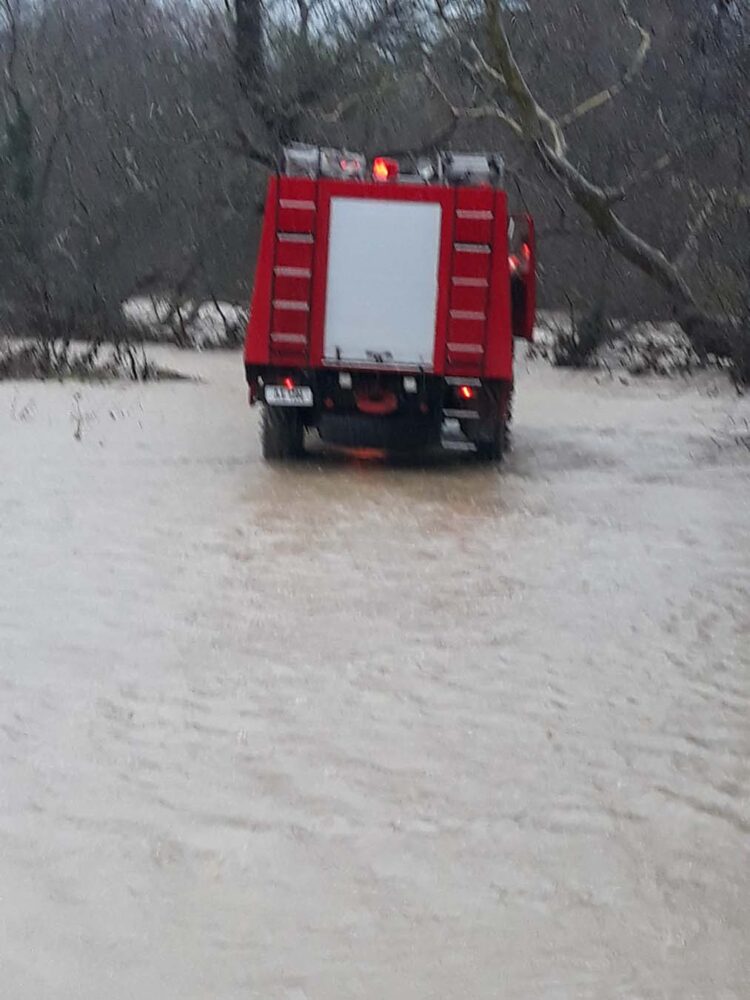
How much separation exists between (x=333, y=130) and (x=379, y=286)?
1769cm

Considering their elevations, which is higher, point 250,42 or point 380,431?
point 250,42

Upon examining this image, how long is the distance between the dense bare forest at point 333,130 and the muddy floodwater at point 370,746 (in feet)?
42.5

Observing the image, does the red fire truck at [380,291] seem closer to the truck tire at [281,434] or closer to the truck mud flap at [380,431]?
the truck mud flap at [380,431]

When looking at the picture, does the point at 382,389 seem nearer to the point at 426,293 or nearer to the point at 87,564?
the point at 426,293

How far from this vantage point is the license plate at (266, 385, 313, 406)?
1305cm

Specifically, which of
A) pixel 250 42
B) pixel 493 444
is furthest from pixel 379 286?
pixel 250 42

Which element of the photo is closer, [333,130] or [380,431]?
[380,431]

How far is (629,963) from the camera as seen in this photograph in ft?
13.9

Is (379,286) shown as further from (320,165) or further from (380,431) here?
(380,431)

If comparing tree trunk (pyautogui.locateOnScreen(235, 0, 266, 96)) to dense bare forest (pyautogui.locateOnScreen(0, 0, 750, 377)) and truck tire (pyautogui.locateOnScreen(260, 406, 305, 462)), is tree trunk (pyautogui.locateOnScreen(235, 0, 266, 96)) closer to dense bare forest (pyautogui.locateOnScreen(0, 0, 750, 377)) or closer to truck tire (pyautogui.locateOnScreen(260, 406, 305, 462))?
dense bare forest (pyautogui.locateOnScreen(0, 0, 750, 377))

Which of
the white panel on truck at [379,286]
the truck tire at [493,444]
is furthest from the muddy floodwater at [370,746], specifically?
the white panel on truck at [379,286]

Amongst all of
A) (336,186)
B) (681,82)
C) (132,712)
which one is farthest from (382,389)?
(681,82)

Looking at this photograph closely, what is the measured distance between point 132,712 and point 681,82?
Answer: 23.7 m

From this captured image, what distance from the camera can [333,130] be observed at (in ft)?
97.6
